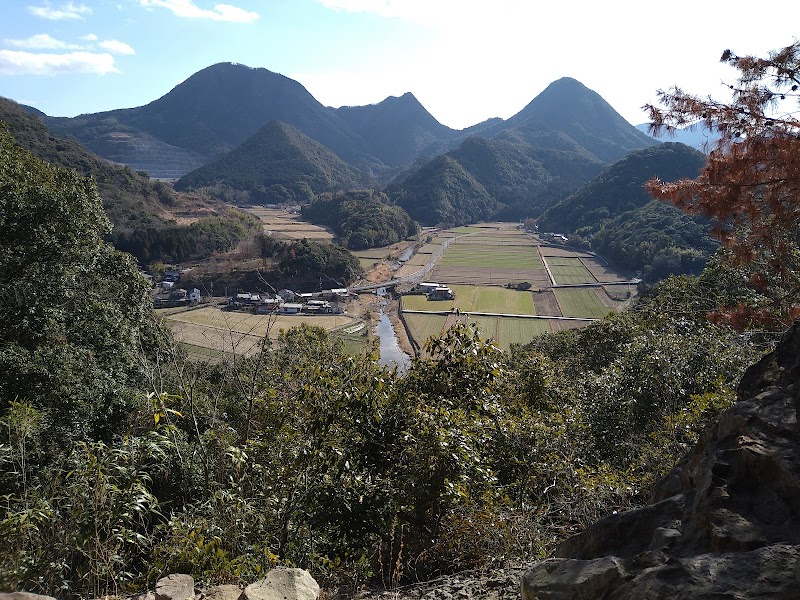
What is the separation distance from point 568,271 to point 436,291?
18.4m

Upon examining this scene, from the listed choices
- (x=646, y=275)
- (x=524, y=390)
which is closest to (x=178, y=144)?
(x=646, y=275)

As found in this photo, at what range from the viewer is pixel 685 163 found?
251 ft

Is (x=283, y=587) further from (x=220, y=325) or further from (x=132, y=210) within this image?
(x=132, y=210)

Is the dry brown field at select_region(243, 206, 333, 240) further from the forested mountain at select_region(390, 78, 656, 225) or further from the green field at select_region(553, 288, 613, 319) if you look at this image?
the green field at select_region(553, 288, 613, 319)

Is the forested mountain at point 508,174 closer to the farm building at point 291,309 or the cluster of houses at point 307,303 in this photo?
the cluster of houses at point 307,303

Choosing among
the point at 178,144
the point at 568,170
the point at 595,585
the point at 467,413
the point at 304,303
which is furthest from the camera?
the point at 178,144

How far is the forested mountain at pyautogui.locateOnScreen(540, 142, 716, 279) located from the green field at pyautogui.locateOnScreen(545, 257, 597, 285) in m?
4.30

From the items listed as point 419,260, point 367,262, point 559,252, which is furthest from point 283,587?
point 559,252

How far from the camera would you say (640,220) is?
62031mm

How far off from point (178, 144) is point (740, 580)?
180m

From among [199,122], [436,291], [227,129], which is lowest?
[436,291]

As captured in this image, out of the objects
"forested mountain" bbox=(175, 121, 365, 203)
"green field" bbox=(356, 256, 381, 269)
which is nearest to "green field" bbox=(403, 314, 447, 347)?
"green field" bbox=(356, 256, 381, 269)

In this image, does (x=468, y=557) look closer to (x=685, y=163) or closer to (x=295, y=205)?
(x=685, y=163)

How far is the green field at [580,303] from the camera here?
41.2m
